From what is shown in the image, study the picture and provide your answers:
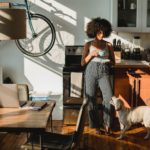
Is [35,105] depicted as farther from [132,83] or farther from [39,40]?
[39,40]

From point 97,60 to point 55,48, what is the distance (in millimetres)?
1245

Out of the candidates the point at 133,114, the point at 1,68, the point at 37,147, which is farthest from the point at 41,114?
the point at 1,68

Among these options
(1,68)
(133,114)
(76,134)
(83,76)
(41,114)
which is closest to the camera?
(76,134)

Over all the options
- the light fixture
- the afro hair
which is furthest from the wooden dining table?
the afro hair

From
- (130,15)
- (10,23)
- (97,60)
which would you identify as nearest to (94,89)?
(97,60)

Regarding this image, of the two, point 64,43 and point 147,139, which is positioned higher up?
point 64,43

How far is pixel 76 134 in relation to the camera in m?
3.04

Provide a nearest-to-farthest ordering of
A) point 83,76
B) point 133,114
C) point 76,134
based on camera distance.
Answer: point 76,134
point 133,114
point 83,76

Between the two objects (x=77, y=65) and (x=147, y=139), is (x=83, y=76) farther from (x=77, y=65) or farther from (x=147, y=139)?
(x=147, y=139)

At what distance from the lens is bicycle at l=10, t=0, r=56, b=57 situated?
17.9 ft

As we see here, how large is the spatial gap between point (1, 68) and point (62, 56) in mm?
942

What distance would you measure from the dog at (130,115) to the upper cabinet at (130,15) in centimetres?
127

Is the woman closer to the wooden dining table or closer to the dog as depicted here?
the dog

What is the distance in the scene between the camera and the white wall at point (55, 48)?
543 centimetres
